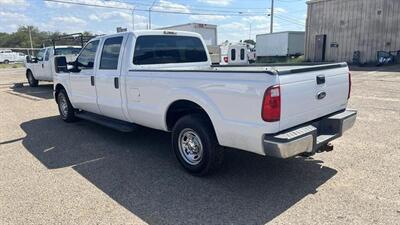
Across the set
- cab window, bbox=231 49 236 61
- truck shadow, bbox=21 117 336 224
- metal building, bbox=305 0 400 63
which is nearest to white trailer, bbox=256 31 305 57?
metal building, bbox=305 0 400 63

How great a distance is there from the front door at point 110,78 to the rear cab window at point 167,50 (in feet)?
1.04

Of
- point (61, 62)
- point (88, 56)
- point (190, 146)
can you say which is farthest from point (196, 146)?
point (61, 62)

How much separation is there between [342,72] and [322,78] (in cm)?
67

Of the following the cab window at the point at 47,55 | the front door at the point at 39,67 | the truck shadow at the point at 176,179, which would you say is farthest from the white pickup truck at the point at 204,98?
the front door at the point at 39,67

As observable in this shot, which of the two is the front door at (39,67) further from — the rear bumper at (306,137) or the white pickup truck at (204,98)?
the rear bumper at (306,137)

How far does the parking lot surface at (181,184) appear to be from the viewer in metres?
3.42

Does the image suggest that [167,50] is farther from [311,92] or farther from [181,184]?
[311,92]

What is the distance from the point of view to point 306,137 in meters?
3.56

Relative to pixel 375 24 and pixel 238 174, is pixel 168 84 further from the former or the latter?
pixel 375 24

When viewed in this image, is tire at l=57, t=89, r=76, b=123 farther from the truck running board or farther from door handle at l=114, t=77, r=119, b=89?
door handle at l=114, t=77, r=119, b=89

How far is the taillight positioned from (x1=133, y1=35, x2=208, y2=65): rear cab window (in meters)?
2.65

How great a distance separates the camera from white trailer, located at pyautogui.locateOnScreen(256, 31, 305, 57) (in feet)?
114

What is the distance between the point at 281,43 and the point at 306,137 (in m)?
33.4

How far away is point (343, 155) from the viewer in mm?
5047
